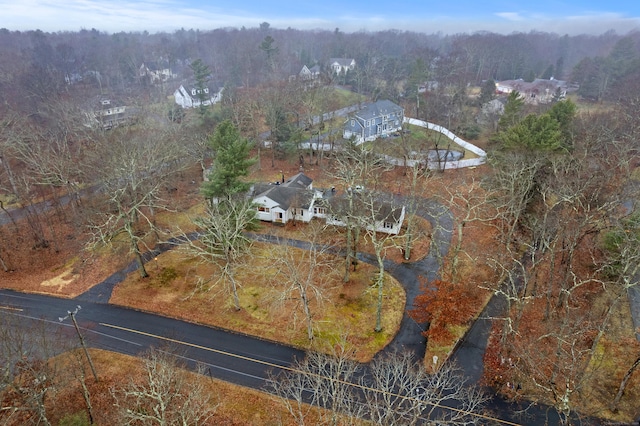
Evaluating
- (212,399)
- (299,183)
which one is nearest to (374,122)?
(299,183)

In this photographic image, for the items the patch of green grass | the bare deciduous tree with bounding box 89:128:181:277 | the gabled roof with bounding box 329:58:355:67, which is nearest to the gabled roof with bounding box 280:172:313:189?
the bare deciduous tree with bounding box 89:128:181:277

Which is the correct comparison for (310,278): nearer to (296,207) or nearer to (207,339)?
(207,339)

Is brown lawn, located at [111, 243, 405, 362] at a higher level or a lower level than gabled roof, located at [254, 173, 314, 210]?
lower

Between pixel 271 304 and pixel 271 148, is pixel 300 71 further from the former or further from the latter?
pixel 271 304

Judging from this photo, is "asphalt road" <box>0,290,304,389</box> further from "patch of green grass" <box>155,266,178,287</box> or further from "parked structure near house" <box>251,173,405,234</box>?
"parked structure near house" <box>251,173,405,234</box>

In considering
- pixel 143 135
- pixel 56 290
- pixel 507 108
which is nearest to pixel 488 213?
pixel 507 108

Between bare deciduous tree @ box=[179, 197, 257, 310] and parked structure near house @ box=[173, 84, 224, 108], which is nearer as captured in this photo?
bare deciduous tree @ box=[179, 197, 257, 310]

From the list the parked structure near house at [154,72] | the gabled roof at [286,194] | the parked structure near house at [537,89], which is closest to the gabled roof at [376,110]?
the gabled roof at [286,194]
